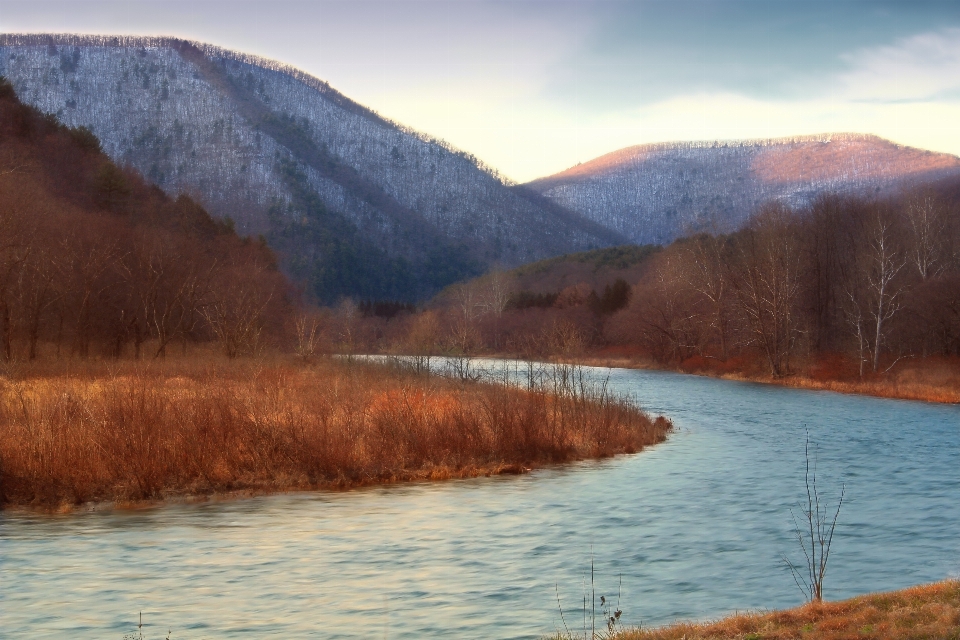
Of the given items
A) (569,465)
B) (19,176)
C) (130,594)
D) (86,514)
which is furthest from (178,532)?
(19,176)

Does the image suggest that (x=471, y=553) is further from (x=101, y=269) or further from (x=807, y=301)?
(x=807, y=301)

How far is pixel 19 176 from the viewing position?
162 ft

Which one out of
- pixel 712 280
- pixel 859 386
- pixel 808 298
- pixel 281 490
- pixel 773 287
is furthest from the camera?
pixel 712 280

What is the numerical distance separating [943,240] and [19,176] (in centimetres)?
6184

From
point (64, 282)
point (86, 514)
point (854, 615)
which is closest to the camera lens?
point (854, 615)

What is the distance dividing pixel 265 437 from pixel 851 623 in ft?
49.3

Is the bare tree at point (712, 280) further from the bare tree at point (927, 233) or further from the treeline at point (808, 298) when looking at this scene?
the bare tree at point (927, 233)

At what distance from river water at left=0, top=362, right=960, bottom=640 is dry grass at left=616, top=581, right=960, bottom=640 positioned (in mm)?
1881

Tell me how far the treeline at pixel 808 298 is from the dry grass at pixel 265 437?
1796 centimetres

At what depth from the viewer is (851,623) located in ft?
28.2

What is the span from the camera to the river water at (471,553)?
36.8 ft

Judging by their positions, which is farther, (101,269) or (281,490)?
(101,269)

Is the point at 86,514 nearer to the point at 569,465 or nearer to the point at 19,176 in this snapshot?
the point at 569,465

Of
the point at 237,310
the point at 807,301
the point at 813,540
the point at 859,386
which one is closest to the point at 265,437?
the point at 813,540
